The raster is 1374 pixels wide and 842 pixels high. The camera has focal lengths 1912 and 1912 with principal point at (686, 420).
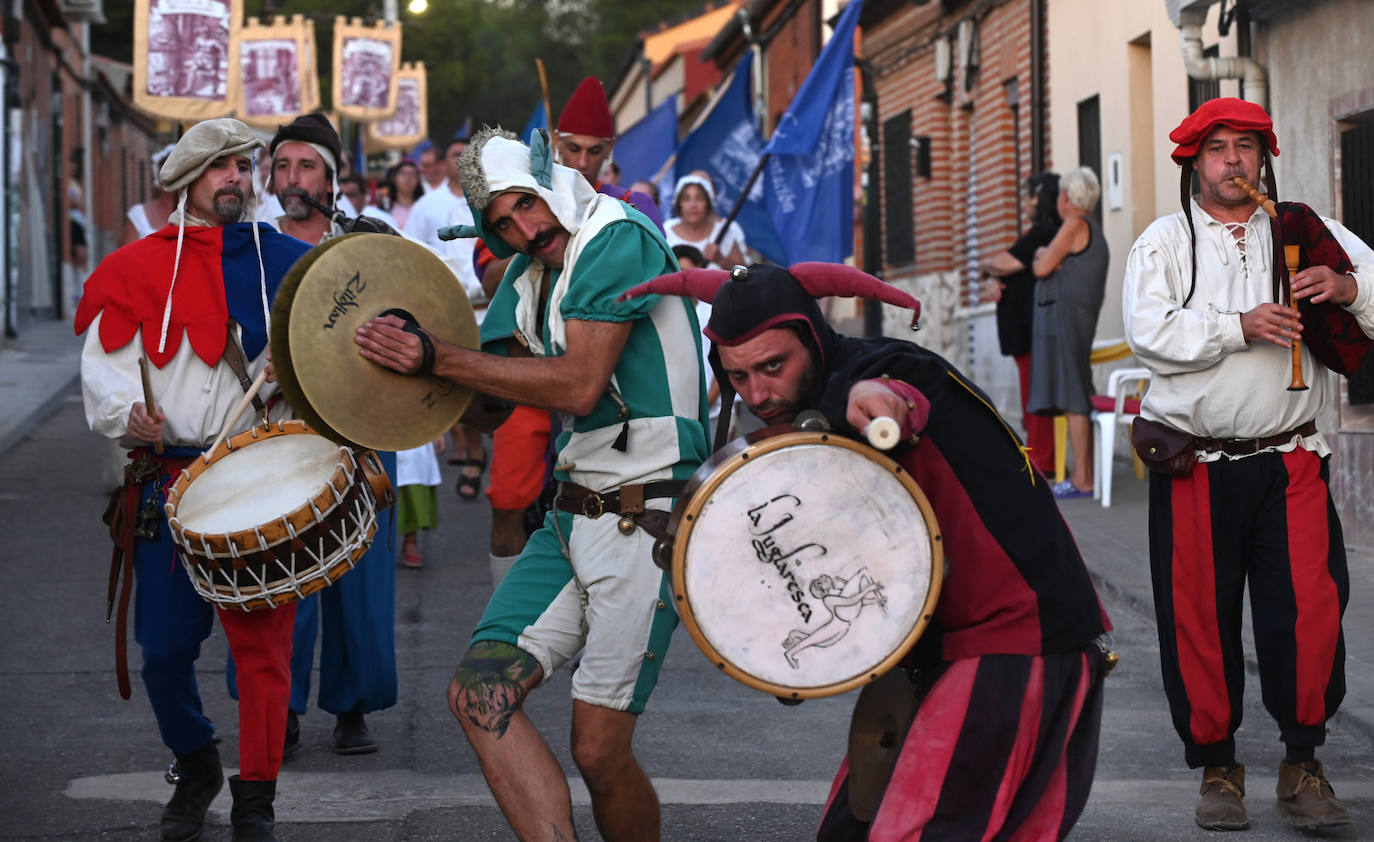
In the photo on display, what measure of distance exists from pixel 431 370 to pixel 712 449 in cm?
72

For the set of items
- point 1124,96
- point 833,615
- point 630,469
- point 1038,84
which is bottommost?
point 833,615

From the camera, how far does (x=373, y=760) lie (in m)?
6.04

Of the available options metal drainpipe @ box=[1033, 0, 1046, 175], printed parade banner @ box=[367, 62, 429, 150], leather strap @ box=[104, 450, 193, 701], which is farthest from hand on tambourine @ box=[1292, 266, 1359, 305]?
printed parade banner @ box=[367, 62, 429, 150]

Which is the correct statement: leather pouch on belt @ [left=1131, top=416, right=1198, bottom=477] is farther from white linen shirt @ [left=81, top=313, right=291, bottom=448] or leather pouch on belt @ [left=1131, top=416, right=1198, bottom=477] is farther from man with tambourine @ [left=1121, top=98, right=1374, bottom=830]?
white linen shirt @ [left=81, top=313, right=291, bottom=448]

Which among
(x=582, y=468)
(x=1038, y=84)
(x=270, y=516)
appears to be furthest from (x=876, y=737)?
(x=1038, y=84)

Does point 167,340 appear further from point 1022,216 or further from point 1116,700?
point 1022,216

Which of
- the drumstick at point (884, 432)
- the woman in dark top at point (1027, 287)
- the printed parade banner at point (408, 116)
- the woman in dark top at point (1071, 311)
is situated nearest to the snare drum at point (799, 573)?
the drumstick at point (884, 432)

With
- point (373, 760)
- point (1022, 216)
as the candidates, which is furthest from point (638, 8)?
point (373, 760)

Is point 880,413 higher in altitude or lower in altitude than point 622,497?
higher

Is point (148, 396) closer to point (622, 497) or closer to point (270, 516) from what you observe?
point (270, 516)

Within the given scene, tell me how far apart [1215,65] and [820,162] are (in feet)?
9.67

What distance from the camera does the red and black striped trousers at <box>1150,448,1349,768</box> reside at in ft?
17.3

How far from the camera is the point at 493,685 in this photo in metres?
3.99

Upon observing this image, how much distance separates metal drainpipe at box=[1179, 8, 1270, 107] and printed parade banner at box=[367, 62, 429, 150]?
25025 millimetres
